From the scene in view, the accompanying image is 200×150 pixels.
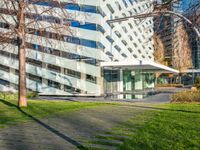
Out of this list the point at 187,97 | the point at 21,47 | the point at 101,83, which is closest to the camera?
the point at 21,47

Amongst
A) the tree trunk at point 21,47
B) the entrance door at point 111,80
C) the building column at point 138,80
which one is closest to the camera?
the tree trunk at point 21,47

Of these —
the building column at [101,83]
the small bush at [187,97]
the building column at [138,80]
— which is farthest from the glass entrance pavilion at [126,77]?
the small bush at [187,97]

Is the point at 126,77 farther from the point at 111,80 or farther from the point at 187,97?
the point at 187,97

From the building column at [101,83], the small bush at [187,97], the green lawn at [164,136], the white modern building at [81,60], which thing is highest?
the white modern building at [81,60]

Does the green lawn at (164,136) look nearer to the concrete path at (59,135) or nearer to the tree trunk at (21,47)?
the concrete path at (59,135)

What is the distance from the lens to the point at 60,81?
41.7 metres

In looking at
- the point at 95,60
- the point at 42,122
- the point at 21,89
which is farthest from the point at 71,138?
the point at 95,60

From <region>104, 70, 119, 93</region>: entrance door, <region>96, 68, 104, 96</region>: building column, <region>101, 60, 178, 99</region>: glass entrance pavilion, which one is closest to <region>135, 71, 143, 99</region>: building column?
<region>101, 60, 178, 99</region>: glass entrance pavilion

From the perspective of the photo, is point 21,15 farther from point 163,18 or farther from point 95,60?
point 95,60

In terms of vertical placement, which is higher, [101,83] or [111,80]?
[111,80]

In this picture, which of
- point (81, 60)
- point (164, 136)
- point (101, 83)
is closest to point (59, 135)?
point (164, 136)

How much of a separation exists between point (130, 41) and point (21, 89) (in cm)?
3466

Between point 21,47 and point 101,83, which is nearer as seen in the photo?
point 21,47

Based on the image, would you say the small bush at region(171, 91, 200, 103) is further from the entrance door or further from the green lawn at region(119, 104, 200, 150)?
the entrance door
